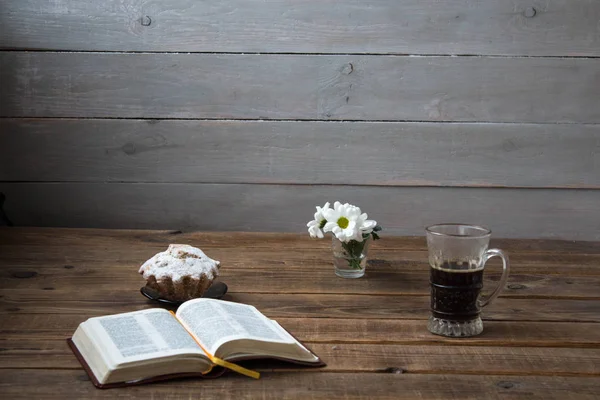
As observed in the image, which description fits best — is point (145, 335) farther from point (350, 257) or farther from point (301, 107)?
point (301, 107)

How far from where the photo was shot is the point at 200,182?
2.51 meters

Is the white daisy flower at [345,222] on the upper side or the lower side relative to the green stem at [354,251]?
upper

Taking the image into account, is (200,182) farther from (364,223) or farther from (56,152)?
(364,223)

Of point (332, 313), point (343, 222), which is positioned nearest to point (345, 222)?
point (343, 222)

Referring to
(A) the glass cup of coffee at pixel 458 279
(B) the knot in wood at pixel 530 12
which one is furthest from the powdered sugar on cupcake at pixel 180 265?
(B) the knot in wood at pixel 530 12

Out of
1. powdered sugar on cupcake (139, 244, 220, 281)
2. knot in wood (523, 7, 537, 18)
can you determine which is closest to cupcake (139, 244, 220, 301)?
powdered sugar on cupcake (139, 244, 220, 281)

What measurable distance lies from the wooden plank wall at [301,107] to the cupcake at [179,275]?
41.1 inches

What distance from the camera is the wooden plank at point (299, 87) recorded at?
2.44m

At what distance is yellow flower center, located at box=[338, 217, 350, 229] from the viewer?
163cm

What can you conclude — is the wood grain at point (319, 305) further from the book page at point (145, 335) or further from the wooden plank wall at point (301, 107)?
the wooden plank wall at point (301, 107)

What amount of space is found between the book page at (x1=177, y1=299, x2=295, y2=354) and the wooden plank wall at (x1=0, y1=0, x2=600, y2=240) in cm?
118

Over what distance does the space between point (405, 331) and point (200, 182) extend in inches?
51.1

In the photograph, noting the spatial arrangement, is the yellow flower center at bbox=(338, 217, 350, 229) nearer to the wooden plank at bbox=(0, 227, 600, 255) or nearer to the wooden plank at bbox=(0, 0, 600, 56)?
the wooden plank at bbox=(0, 227, 600, 255)

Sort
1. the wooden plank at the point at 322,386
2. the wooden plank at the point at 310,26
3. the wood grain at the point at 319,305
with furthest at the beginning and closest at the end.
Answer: the wooden plank at the point at 310,26 → the wood grain at the point at 319,305 → the wooden plank at the point at 322,386
